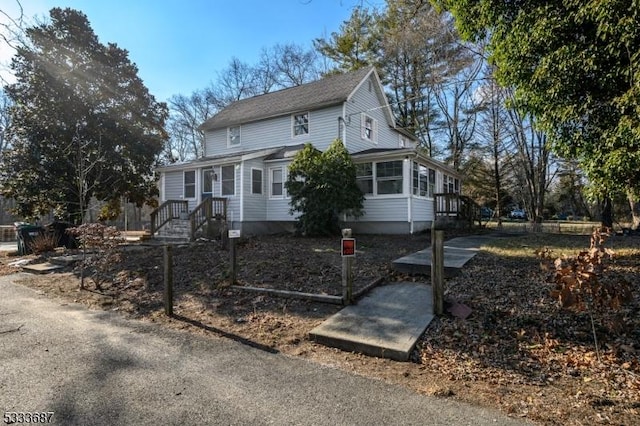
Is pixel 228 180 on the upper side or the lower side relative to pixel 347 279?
upper

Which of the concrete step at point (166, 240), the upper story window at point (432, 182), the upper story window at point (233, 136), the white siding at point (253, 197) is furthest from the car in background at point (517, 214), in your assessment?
the concrete step at point (166, 240)

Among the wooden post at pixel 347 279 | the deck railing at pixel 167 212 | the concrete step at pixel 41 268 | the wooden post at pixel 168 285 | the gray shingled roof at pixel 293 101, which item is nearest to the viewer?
the wooden post at pixel 347 279

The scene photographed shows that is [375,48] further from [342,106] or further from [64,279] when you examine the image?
[64,279]

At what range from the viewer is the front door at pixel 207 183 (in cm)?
1506

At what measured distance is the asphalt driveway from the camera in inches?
107

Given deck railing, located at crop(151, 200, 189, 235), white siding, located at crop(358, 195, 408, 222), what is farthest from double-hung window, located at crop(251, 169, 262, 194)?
white siding, located at crop(358, 195, 408, 222)

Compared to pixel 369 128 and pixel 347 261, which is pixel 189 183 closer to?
pixel 369 128

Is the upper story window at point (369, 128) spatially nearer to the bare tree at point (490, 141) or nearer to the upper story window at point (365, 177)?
the upper story window at point (365, 177)

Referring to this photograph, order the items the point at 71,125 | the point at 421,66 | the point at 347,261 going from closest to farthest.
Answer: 1. the point at 347,261
2. the point at 71,125
3. the point at 421,66

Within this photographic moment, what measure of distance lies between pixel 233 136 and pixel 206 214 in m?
6.52

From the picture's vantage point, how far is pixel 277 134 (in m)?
16.5

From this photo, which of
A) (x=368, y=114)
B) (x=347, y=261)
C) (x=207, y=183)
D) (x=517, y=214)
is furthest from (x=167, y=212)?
(x=517, y=214)

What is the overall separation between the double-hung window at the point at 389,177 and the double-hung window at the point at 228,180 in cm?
583

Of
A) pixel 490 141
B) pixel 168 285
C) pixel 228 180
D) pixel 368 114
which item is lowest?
pixel 168 285
